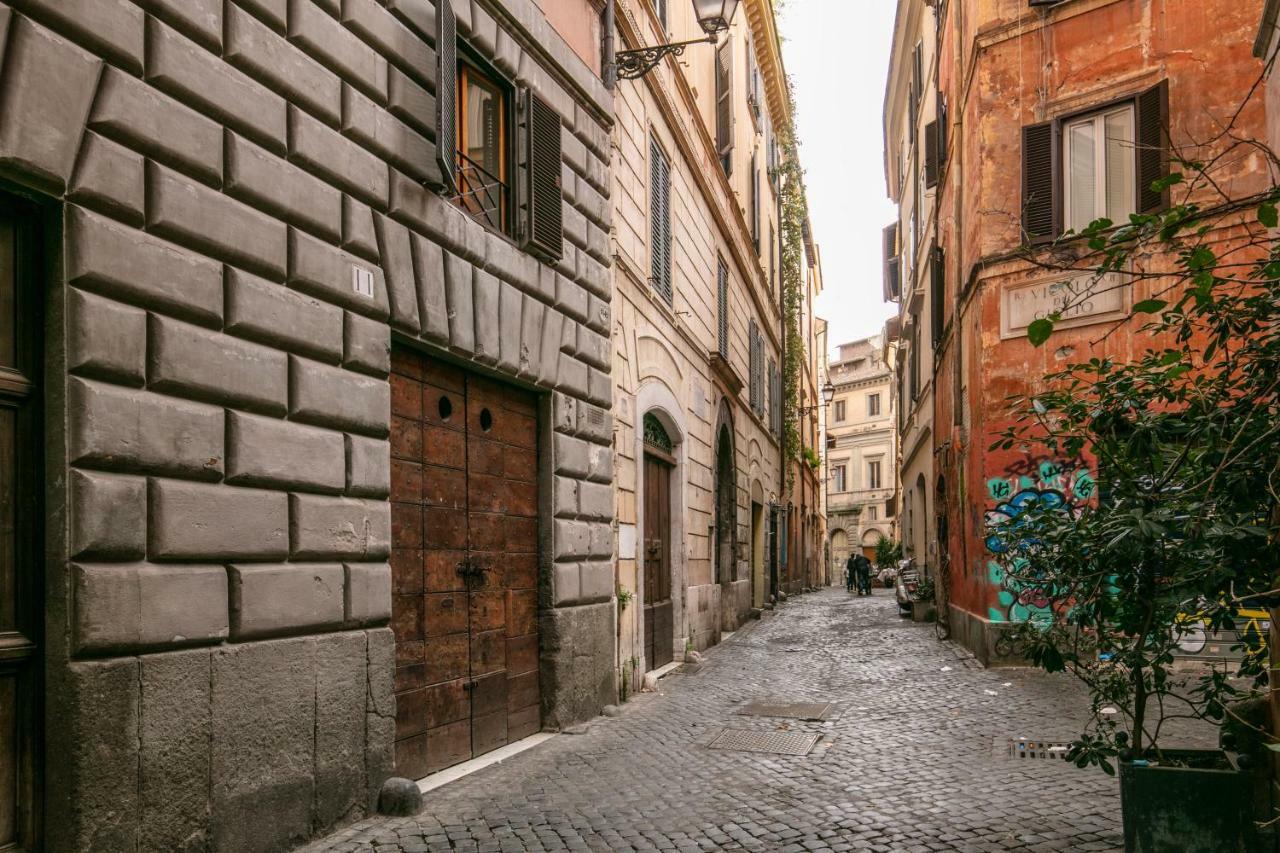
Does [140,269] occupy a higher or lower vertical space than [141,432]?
higher

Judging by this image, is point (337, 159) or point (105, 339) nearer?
point (105, 339)

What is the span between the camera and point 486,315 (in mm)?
6438

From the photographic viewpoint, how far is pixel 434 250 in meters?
5.87

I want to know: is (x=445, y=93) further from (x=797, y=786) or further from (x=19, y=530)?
(x=797, y=786)

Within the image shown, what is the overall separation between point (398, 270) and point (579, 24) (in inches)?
153

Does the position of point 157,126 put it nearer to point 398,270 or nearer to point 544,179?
point 398,270

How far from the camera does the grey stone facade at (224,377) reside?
356 centimetres

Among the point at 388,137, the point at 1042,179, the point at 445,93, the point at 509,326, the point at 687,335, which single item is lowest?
the point at 509,326

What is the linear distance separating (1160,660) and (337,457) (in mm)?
3836

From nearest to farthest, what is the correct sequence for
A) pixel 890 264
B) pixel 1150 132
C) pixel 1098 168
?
pixel 1150 132
pixel 1098 168
pixel 890 264

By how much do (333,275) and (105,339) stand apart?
145 centimetres

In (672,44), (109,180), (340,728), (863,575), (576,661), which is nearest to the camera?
(109,180)

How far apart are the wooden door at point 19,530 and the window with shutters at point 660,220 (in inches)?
284

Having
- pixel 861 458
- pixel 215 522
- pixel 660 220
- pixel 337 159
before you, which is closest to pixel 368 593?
pixel 215 522
